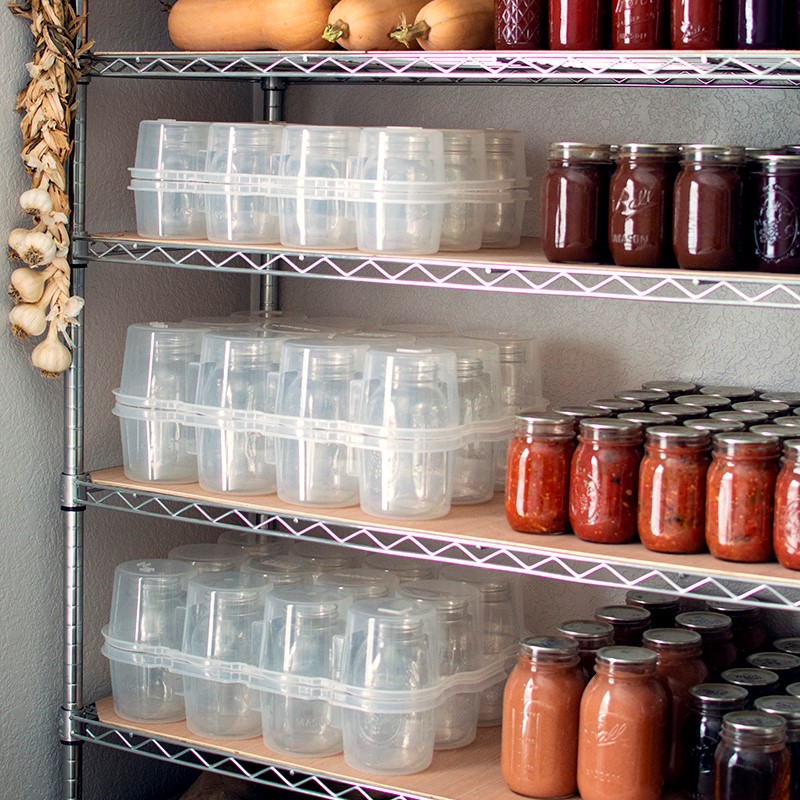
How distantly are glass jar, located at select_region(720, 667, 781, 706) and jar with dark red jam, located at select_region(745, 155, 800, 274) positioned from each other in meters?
0.61

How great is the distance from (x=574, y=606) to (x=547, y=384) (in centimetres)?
42

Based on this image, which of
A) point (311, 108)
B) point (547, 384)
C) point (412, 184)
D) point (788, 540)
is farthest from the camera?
point (311, 108)

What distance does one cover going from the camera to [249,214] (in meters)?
2.29

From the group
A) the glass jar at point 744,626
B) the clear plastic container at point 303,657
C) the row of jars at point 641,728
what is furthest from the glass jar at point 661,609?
the clear plastic container at point 303,657

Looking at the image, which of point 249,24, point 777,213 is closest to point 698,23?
point 777,213

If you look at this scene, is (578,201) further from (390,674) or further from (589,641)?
(390,674)

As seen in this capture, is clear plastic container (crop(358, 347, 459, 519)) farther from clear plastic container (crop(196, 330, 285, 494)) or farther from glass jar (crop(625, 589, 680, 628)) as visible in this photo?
glass jar (crop(625, 589, 680, 628))

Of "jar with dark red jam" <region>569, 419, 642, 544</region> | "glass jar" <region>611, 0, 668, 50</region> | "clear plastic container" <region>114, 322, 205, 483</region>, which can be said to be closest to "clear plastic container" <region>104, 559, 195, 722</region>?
"clear plastic container" <region>114, 322, 205, 483</region>

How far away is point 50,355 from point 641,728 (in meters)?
1.17

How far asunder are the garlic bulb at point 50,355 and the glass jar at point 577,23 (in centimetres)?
100

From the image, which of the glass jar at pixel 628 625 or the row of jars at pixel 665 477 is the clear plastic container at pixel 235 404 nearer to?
the row of jars at pixel 665 477

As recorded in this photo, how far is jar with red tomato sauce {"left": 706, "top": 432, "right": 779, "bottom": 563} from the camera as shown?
187cm

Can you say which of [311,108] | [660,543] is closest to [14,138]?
[311,108]

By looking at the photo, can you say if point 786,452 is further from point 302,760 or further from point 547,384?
point 302,760
